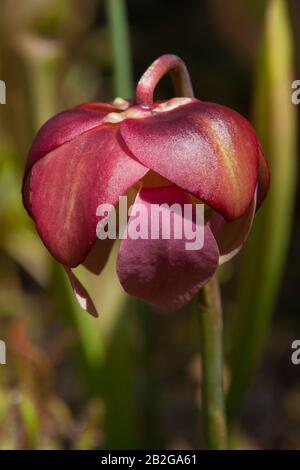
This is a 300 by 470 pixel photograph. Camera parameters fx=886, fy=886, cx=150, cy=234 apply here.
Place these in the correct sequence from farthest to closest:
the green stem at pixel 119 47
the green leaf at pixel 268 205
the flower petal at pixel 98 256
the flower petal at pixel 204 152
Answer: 1. the green stem at pixel 119 47
2. the green leaf at pixel 268 205
3. the flower petal at pixel 98 256
4. the flower petal at pixel 204 152

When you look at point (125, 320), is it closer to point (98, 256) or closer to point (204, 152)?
point (98, 256)

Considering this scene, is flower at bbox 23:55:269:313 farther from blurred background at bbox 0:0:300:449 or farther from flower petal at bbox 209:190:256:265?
blurred background at bbox 0:0:300:449

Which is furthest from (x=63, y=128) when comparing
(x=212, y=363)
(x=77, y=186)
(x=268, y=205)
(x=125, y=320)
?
(x=125, y=320)

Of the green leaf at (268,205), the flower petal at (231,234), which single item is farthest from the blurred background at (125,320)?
the flower petal at (231,234)

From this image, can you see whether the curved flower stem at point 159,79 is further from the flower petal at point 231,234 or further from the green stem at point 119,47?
the green stem at point 119,47

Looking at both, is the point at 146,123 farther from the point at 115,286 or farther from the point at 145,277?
the point at 115,286
